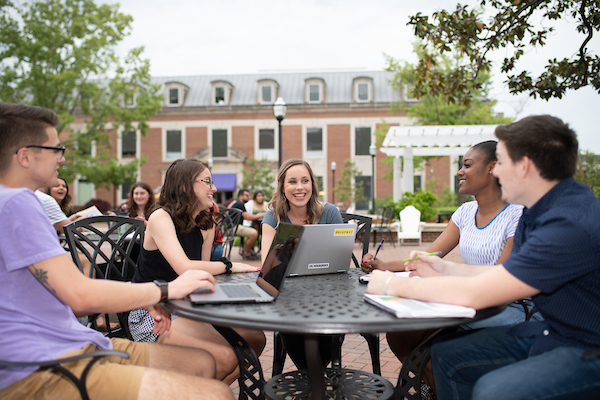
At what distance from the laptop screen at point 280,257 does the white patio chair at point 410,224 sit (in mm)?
10429

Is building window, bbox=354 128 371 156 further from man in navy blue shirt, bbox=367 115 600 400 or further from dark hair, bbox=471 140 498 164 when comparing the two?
man in navy blue shirt, bbox=367 115 600 400

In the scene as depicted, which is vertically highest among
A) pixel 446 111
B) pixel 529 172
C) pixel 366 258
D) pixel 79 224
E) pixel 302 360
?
pixel 446 111

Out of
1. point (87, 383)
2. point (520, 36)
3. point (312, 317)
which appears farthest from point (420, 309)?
point (520, 36)

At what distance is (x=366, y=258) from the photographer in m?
2.75

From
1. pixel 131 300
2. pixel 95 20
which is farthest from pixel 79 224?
pixel 95 20

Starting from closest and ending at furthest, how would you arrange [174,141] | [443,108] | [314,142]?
[443,108], [314,142], [174,141]

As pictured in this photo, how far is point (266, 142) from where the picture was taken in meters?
31.0

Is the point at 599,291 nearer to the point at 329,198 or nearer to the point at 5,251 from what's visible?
the point at 5,251

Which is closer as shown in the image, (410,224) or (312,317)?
(312,317)

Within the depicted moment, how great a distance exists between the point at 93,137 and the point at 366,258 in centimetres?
1938

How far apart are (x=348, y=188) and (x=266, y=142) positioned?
7.11m

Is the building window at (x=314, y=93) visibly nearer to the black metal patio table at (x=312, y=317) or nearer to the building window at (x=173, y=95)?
the building window at (x=173, y=95)

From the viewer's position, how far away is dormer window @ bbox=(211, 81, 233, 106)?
31.7 metres

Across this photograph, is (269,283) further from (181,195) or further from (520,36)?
(520,36)
